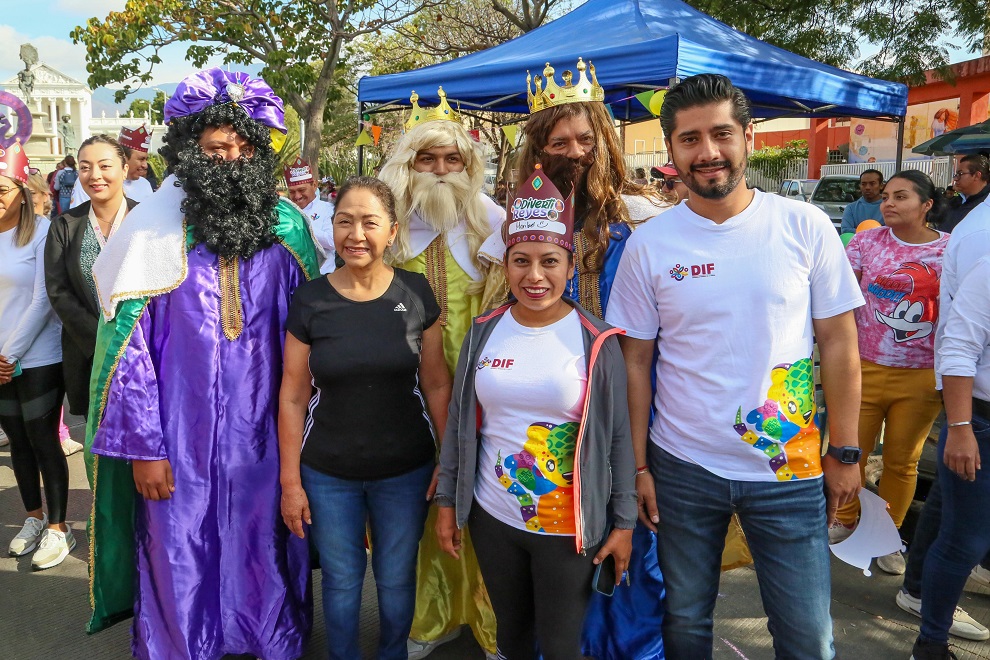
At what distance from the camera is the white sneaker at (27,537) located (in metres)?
3.78

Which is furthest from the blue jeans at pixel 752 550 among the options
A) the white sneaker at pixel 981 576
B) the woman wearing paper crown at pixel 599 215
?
the white sneaker at pixel 981 576

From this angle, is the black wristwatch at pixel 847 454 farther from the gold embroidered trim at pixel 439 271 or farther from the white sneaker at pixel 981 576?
the white sneaker at pixel 981 576

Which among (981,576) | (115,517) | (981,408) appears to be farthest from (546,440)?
(981,576)

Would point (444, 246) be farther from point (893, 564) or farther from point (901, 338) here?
point (893, 564)

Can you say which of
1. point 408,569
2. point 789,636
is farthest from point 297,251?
point 789,636

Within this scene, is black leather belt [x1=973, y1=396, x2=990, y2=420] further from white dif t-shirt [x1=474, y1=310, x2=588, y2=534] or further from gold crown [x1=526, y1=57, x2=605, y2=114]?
gold crown [x1=526, y1=57, x2=605, y2=114]

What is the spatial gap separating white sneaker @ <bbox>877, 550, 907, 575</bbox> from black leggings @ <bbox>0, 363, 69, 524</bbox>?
13.6ft

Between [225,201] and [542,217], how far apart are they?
1132mm

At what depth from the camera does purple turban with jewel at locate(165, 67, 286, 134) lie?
8.17ft

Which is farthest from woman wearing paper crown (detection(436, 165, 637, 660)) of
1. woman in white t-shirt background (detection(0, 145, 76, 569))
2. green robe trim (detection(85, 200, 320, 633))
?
woman in white t-shirt background (detection(0, 145, 76, 569))

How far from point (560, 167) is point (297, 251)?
1.00 metres

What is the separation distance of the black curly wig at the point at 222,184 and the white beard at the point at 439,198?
54cm

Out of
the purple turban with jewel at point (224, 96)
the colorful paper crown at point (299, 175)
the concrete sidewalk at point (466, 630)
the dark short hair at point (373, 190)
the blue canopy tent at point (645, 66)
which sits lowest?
the concrete sidewalk at point (466, 630)

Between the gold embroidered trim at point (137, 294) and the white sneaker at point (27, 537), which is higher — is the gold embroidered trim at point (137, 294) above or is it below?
above
